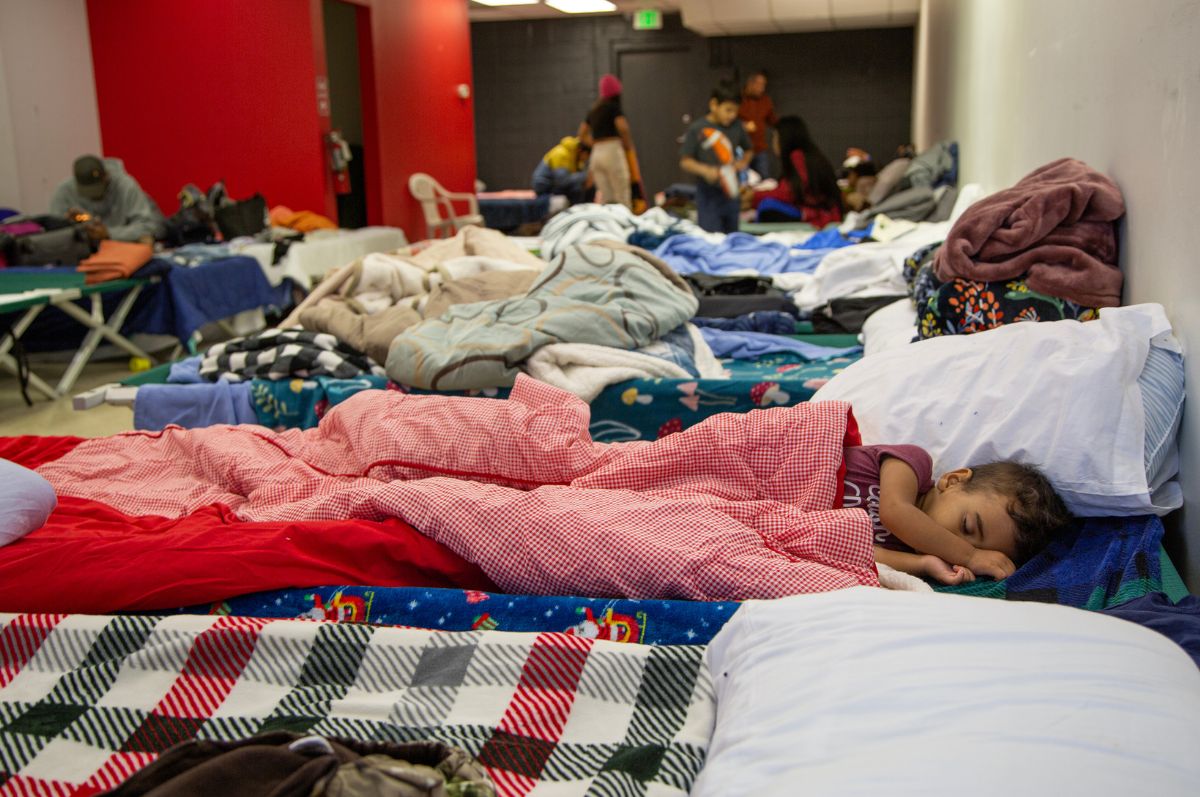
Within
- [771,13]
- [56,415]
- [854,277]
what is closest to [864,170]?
[771,13]

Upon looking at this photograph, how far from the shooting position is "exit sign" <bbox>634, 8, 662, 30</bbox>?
12.0 meters

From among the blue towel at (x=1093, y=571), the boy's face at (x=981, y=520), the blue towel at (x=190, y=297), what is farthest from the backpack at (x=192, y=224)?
the blue towel at (x=1093, y=571)

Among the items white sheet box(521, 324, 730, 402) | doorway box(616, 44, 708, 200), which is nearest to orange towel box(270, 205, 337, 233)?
white sheet box(521, 324, 730, 402)

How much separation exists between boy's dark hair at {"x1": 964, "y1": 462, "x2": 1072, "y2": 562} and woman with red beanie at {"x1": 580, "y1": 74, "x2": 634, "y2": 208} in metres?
6.23

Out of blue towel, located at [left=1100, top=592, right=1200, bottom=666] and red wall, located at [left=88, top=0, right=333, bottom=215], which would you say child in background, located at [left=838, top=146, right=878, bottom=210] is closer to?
red wall, located at [left=88, top=0, right=333, bottom=215]

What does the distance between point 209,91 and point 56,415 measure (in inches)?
152

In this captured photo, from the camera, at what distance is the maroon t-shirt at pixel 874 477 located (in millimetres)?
1930

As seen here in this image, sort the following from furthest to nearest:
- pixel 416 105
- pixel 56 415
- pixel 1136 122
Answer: pixel 416 105 → pixel 56 415 → pixel 1136 122

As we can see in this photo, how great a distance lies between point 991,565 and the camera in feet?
5.95

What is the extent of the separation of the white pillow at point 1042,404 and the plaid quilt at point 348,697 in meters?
0.98

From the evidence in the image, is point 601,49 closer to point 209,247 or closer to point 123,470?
point 209,247

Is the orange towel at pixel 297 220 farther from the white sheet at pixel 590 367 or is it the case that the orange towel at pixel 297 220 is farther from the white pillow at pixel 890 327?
Result: the white pillow at pixel 890 327

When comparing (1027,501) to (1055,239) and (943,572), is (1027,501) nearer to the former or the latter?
(943,572)

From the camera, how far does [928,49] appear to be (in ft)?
29.3
